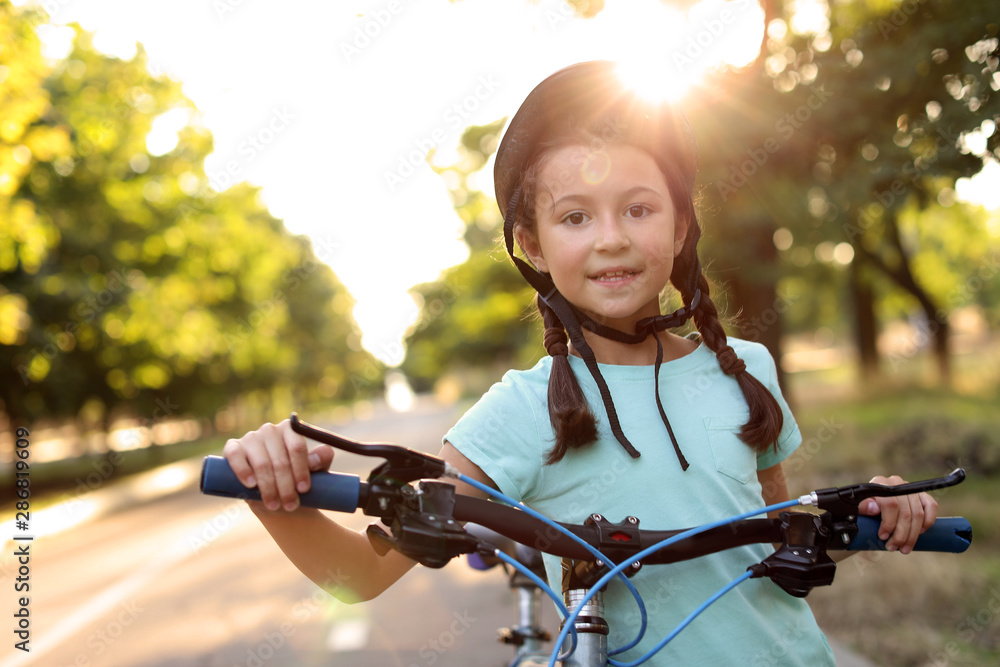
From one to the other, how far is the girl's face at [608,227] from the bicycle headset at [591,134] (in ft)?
0.16

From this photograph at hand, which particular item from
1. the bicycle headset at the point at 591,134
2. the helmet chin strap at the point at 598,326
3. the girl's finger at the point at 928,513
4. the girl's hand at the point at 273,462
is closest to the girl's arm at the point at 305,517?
the girl's hand at the point at 273,462

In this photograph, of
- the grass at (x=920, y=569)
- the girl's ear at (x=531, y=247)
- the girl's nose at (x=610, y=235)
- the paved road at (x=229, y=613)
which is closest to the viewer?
the girl's nose at (x=610, y=235)

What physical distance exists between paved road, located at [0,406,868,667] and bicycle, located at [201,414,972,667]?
377 centimetres

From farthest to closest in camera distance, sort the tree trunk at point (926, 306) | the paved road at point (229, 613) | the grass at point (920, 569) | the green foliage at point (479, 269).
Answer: the tree trunk at point (926, 306)
the green foliage at point (479, 269)
the paved road at point (229, 613)
the grass at point (920, 569)

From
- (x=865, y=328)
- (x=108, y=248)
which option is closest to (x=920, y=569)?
(x=865, y=328)

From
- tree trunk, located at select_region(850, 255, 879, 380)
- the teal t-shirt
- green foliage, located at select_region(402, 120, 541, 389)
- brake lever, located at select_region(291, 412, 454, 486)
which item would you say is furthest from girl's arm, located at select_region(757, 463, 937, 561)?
tree trunk, located at select_region(850, 255, 879, 380)

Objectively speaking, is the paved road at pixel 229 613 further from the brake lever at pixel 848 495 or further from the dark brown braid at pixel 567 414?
the brake lever at pixel 848 495

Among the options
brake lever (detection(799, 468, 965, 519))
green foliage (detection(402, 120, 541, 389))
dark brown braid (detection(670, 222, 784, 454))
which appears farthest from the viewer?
green foliage (detection(402, 120, 541, 389))

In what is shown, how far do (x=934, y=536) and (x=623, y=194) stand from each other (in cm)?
96

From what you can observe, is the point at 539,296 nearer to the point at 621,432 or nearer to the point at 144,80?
the point at 621,432

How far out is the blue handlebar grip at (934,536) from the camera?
1633 millimetres

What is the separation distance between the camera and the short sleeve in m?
1.66

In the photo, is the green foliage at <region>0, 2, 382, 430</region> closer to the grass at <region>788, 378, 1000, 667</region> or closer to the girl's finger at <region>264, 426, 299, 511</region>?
the grass at <region>788, 378, 1000, 667</region>

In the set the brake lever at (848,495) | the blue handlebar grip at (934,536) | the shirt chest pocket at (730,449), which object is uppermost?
the shirt chest pocket at (730,449)
